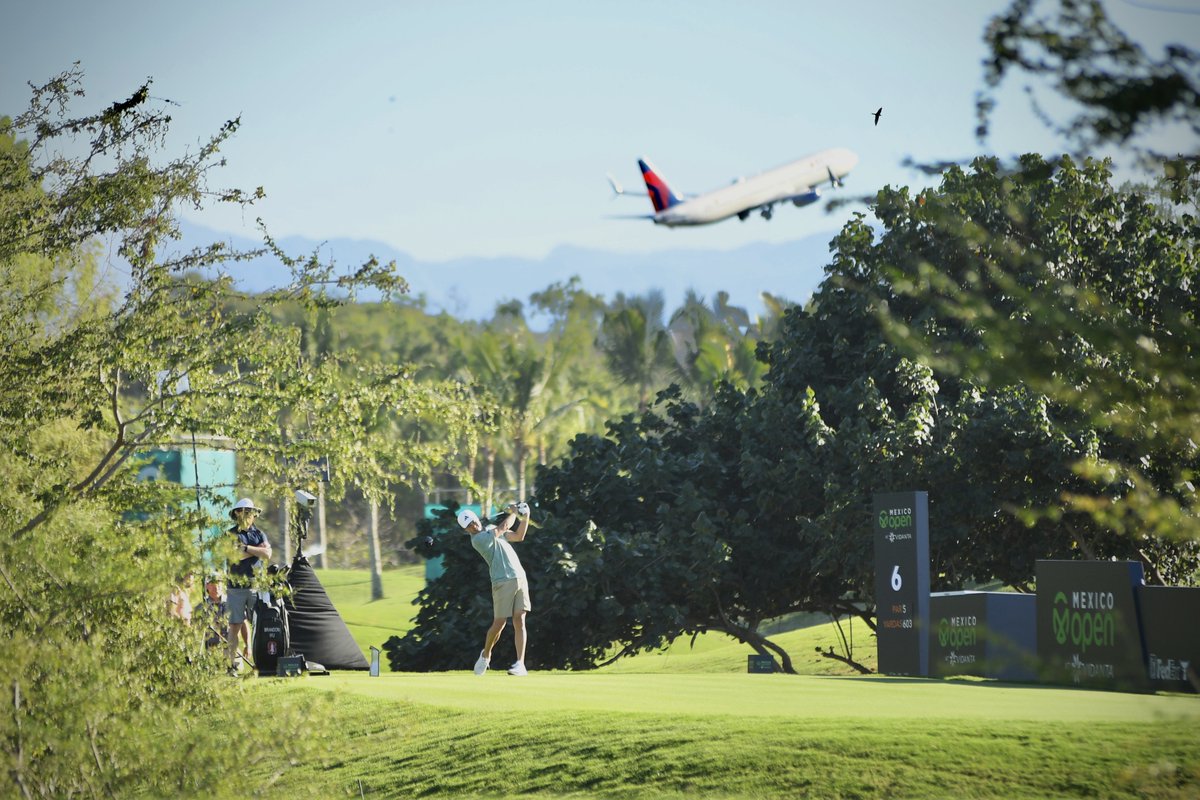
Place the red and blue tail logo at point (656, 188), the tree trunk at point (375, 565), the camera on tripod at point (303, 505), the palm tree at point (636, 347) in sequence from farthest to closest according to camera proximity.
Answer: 1. the palm tree at point (636, 347)
2. the tree trunk at point (375, 565)
3. the red and blue tail logo at point (656, 188)
4. the camera on tripod at point (303, 505)

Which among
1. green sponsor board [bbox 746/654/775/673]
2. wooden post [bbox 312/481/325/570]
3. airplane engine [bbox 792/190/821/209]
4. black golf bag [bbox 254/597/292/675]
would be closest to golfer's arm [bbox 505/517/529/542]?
black golf bag [bbox 254/597/292/675]

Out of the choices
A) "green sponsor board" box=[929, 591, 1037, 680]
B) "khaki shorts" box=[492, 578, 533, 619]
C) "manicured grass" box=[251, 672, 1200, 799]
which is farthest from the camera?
"khaki shorts" box=[492, 578, 533, 619]

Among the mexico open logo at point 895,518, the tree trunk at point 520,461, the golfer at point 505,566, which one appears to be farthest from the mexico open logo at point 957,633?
the tree trunk at point 520,461

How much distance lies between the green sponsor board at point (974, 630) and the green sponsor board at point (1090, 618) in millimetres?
649

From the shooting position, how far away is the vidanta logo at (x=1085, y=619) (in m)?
15.6

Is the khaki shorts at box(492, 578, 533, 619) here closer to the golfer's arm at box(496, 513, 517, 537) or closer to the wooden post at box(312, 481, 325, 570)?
the golfer's arm at box(496, 513, 517, 537)

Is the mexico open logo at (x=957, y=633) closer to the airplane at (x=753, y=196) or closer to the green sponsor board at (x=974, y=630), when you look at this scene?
the green sponsor board at (x=974, y=630)

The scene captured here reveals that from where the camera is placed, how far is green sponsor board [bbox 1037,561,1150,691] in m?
15.4

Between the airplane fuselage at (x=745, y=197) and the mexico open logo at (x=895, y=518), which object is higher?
the airplane fuselage at (x=745, y=197)

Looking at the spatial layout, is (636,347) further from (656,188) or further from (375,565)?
(656,188)

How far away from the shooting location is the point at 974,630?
17.1 m

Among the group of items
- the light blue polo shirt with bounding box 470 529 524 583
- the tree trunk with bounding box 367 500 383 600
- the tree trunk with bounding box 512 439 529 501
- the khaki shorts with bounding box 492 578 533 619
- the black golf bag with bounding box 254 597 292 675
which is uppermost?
the tree trunk with bounding box 512 439 529 501

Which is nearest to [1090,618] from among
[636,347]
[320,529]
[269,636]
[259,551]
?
[259,551]

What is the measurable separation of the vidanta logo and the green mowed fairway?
1.12 m
